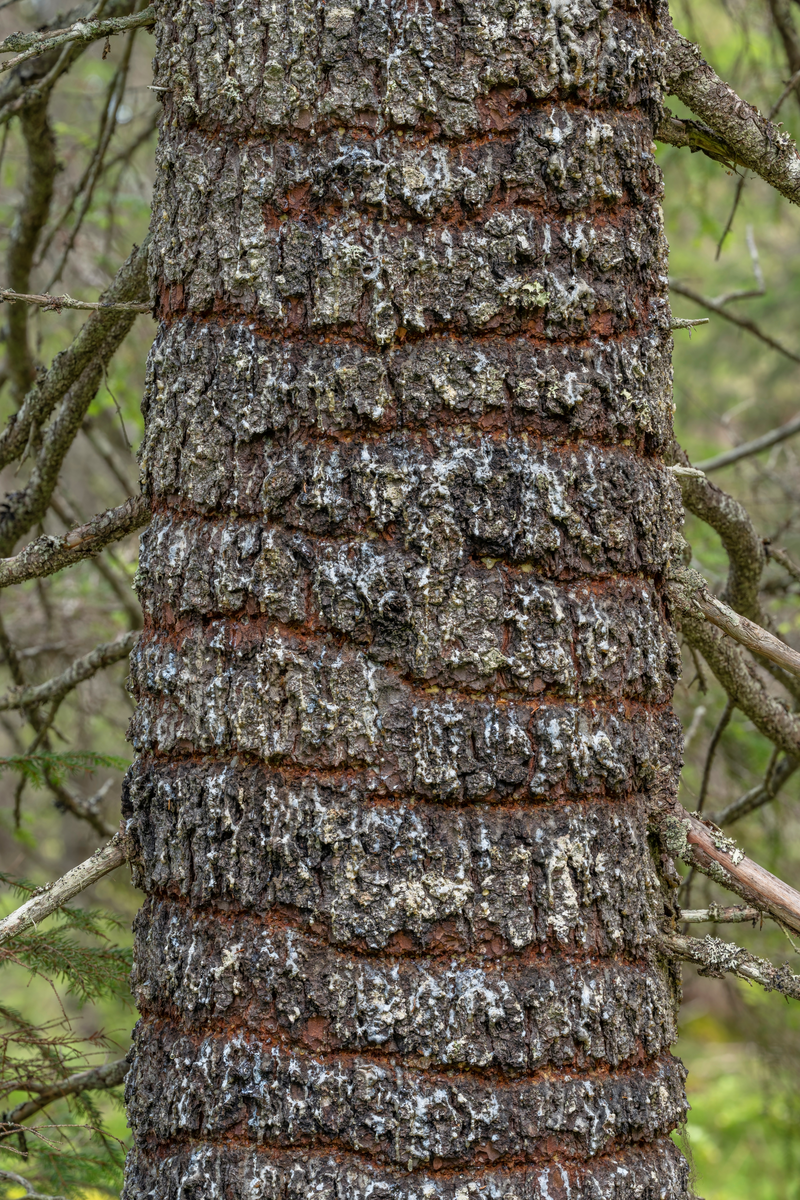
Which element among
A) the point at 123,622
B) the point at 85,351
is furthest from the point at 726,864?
the point at 123,622

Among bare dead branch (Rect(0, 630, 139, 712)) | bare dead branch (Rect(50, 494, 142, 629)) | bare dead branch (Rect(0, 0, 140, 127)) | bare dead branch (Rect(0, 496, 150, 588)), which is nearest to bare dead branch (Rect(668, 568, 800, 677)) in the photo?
bare dead branch (Rect(0, 496, 150, 588))

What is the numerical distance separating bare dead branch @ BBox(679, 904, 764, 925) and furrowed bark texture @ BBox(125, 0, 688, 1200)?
10 centimetres

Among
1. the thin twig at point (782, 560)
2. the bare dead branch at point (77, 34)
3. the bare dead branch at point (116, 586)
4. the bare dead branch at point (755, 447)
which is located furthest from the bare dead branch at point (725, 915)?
the bare dead branch at point (755, 447)

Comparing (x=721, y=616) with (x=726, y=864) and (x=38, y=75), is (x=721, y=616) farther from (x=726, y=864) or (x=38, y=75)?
(x=38, y=75)

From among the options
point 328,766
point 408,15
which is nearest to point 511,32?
point 408,15

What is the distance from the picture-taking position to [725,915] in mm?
1500

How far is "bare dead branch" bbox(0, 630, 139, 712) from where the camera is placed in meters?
2.34

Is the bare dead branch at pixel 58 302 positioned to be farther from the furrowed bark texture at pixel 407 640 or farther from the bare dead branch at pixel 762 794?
the bare dead branch at pixel 762 794

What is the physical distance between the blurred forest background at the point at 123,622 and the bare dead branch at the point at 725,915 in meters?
0.54

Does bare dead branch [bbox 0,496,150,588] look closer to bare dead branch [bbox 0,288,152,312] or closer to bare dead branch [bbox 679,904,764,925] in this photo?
bare dead branch [bbox 0,288,152,312]

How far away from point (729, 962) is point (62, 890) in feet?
3.32

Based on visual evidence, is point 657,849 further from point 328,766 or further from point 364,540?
point 364,540

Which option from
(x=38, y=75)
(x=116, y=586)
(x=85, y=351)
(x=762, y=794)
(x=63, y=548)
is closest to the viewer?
(x=63, y=548)

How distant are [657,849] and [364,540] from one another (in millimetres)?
665
